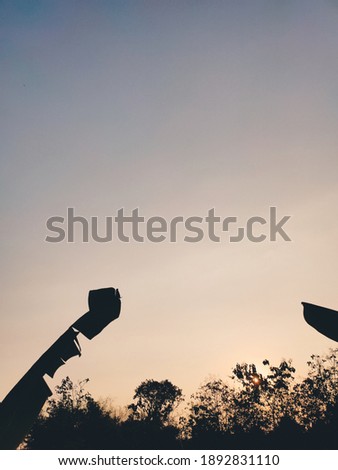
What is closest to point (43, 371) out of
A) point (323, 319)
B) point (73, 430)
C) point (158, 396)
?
point (323, 319)

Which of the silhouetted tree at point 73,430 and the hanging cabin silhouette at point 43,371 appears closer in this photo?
the hanging cabin silhouette at point 43,371

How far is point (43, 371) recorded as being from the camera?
10.5 metres

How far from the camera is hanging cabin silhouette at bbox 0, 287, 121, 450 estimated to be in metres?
10.0

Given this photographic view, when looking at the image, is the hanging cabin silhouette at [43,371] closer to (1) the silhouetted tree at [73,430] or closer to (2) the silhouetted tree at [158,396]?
(1) the silhouetted tree at [73,430]

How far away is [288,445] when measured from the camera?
27344 millimetres

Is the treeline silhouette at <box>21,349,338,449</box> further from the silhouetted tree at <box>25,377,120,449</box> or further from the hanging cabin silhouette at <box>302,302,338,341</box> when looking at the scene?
the hanging cabin silhouette at <box>302,302,338,341</box>

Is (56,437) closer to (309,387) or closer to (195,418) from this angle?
(195,418)

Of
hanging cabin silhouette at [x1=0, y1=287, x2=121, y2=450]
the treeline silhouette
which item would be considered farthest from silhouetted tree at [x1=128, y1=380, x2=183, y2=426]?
hanging cabin silhouette at [x1=0, y1=287, x2=121, y2=450]

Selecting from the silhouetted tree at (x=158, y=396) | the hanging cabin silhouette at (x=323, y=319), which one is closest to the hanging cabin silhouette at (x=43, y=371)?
the hanging cabin silhouette at (x=323, y=319)

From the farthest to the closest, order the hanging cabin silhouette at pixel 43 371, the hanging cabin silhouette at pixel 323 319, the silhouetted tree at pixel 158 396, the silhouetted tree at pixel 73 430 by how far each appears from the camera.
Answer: the silhouetted tree at pixel 158 396, the silhouetted tree at pixel 73 430, the hanging cabin silhouette at pixel 43 371, the hanging cabin silhouette at pixel 323 319

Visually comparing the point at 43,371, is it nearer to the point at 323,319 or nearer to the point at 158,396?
the point at 323,319

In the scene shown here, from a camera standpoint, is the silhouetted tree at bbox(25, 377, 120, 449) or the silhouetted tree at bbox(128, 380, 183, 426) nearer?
the silhouetted tree at bbox(25, 377, 120, 449)

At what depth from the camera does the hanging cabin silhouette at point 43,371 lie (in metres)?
10.0
